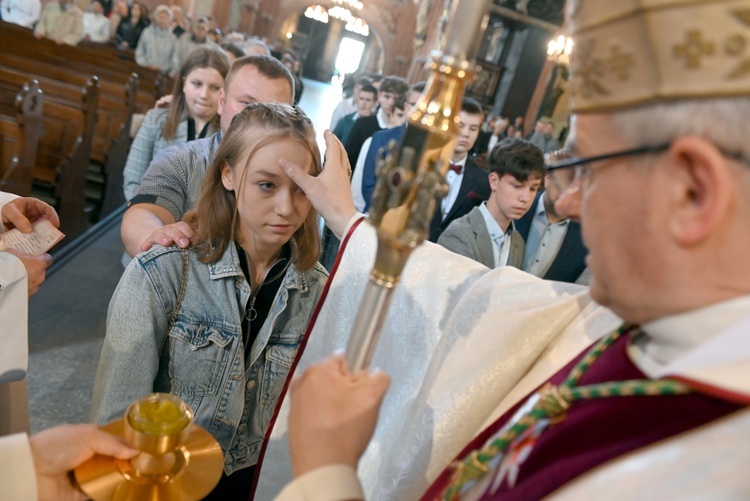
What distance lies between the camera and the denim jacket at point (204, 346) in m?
1.49

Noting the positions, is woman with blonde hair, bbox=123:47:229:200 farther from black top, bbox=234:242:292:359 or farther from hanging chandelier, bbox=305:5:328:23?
hanging chandelier, bbox=305:5:328:23

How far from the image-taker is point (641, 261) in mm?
756

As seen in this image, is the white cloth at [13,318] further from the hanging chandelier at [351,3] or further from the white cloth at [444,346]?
the hanging chandelier at [351,3]

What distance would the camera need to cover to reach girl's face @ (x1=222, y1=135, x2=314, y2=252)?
160 centimetres

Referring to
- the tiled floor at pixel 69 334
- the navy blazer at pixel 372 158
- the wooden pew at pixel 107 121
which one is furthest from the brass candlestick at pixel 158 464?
the wooden pew at pixel 107 121

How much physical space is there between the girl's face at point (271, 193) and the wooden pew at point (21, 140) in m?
2.28

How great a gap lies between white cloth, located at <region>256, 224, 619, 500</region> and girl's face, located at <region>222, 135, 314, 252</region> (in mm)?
234

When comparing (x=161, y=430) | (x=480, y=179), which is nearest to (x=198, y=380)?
(x=161, y=430)

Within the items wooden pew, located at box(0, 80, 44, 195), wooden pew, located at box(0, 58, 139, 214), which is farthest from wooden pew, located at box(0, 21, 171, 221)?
wooden pew, located at box(0, 80, 44, 195)

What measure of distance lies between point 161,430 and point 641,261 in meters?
0.71

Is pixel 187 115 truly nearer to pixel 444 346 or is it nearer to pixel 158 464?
pixel 444 346

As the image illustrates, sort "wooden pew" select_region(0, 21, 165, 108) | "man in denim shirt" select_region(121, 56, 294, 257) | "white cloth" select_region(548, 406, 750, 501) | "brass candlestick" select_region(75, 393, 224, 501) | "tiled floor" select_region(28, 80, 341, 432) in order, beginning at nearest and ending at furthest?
"white cloth" select_region(548, 406, 750, 501) < "brass candlestick" select_region(75, 393, 224, 501) < "man in denim shirt" select_region(121, 56, 294, 257) < "tiled floor" select_region(28, 80, 341, 432) < "wooden pew" select_region(0, 21, 165, 108)

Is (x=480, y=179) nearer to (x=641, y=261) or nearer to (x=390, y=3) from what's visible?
(x=641, y=261)

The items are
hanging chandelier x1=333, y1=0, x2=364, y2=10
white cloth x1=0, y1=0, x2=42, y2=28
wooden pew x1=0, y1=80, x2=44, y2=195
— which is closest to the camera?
wooden pew x1=0, y1=80, x2=44, y2=195
